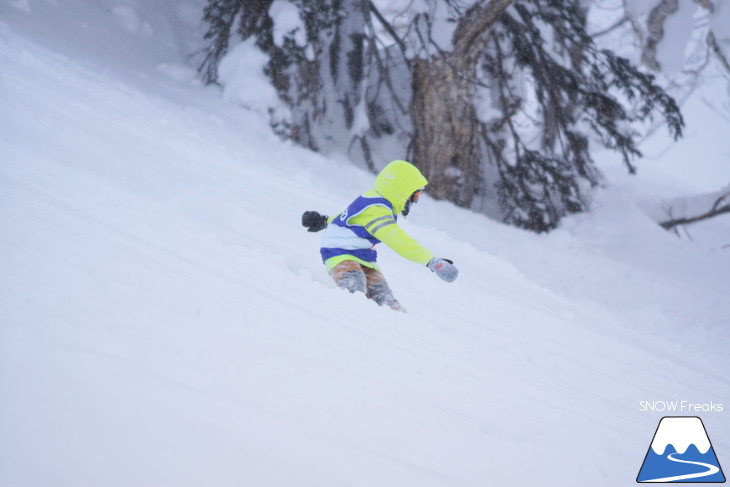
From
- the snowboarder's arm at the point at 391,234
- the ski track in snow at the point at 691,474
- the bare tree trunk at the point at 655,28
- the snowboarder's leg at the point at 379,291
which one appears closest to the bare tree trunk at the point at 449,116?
the bare tree trunk at the point at 655,28

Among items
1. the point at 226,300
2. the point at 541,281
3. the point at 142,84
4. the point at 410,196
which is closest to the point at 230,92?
the point at 142,84

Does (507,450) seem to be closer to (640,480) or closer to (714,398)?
(640,480)

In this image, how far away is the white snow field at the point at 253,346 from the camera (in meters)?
1.71

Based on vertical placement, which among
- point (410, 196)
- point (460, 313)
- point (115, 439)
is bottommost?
point (115, 439)

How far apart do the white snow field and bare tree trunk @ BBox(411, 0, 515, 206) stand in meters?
2.14

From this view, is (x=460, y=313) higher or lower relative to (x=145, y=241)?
higher

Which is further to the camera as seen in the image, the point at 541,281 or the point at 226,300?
the point at 541,281

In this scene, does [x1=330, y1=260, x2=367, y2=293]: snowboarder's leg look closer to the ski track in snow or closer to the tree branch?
the ski track in snow

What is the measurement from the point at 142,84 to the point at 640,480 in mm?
8584

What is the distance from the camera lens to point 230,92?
29.7ft

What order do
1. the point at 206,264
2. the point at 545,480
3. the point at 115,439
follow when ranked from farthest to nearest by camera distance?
the point at 206,264 < the point at 545,480 < the point at 115,439

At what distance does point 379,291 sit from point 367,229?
1.42 ft

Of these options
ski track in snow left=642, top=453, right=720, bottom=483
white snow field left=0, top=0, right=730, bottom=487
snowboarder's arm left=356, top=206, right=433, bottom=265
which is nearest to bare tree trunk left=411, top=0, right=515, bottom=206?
white snow field left=0, top=0, right=730, bottom=487

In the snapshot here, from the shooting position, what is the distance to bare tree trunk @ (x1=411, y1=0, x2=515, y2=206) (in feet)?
28.2
